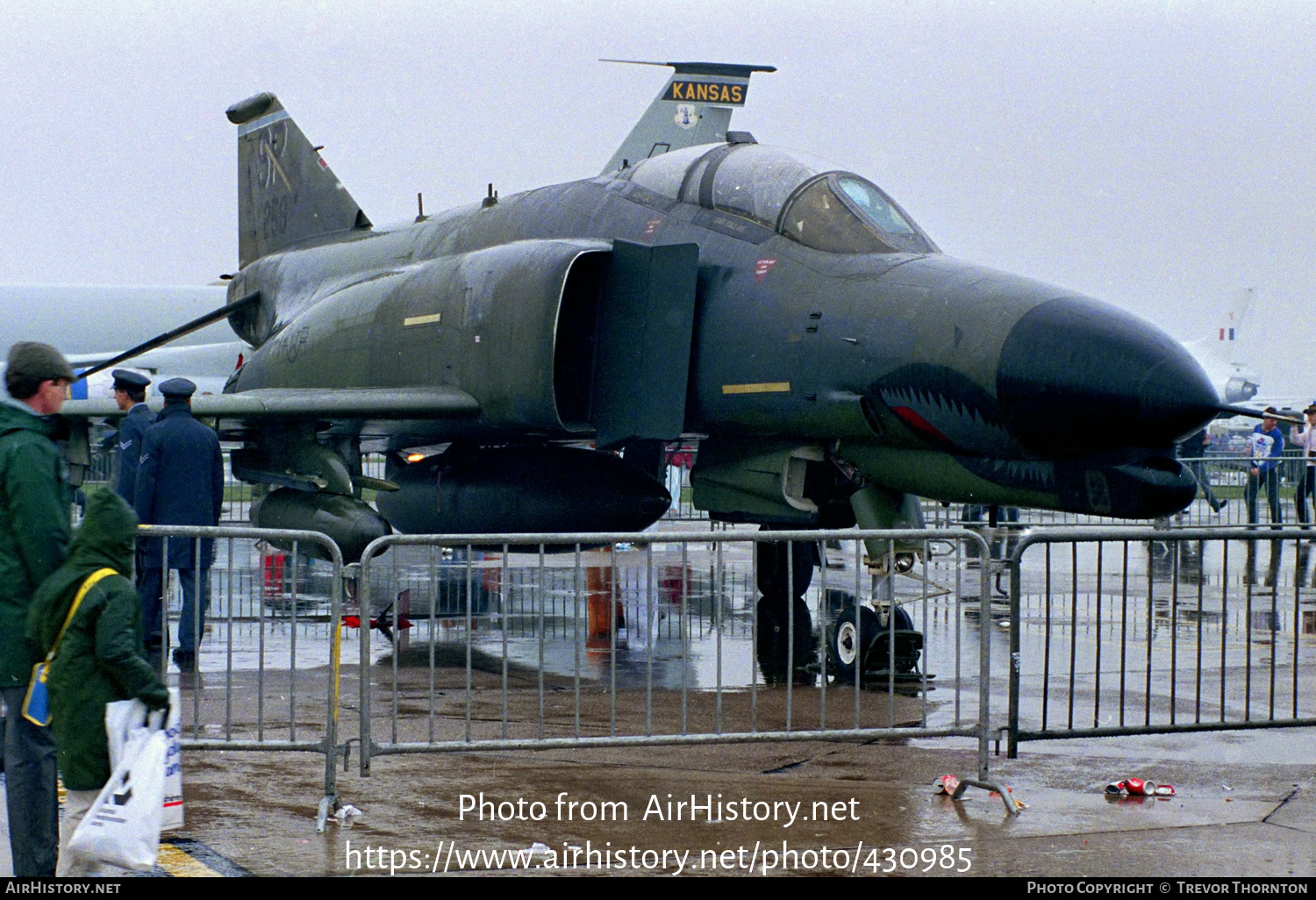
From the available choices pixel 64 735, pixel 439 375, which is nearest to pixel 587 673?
pixel 439 375

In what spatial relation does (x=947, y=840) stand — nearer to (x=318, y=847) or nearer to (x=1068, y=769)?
(x=1068, y=769)

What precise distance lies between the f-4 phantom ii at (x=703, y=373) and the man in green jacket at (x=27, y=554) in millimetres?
5132

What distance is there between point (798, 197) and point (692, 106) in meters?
19.8

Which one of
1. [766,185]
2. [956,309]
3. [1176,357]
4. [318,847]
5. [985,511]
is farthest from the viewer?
[985,511]

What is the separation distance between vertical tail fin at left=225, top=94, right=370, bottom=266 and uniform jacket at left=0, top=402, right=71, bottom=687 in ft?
37.3

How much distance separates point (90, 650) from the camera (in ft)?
13.5

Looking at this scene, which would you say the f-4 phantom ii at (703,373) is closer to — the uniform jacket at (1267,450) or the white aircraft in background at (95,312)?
the uniform jacket at (1267,450)

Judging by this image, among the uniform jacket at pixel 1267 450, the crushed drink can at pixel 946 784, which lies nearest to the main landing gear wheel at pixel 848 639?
the crushed drink can at pixel 946 784

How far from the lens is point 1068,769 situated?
6.15 meters

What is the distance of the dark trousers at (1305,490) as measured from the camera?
59.5 feet

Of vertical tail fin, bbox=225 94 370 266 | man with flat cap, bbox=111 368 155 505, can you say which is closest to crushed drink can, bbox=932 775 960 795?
man with flat cap, bbox=111 368 155 505

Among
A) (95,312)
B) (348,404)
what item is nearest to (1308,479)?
(348,404)

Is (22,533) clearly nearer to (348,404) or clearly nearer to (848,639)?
(848,639)

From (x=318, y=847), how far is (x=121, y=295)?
47.2 m
